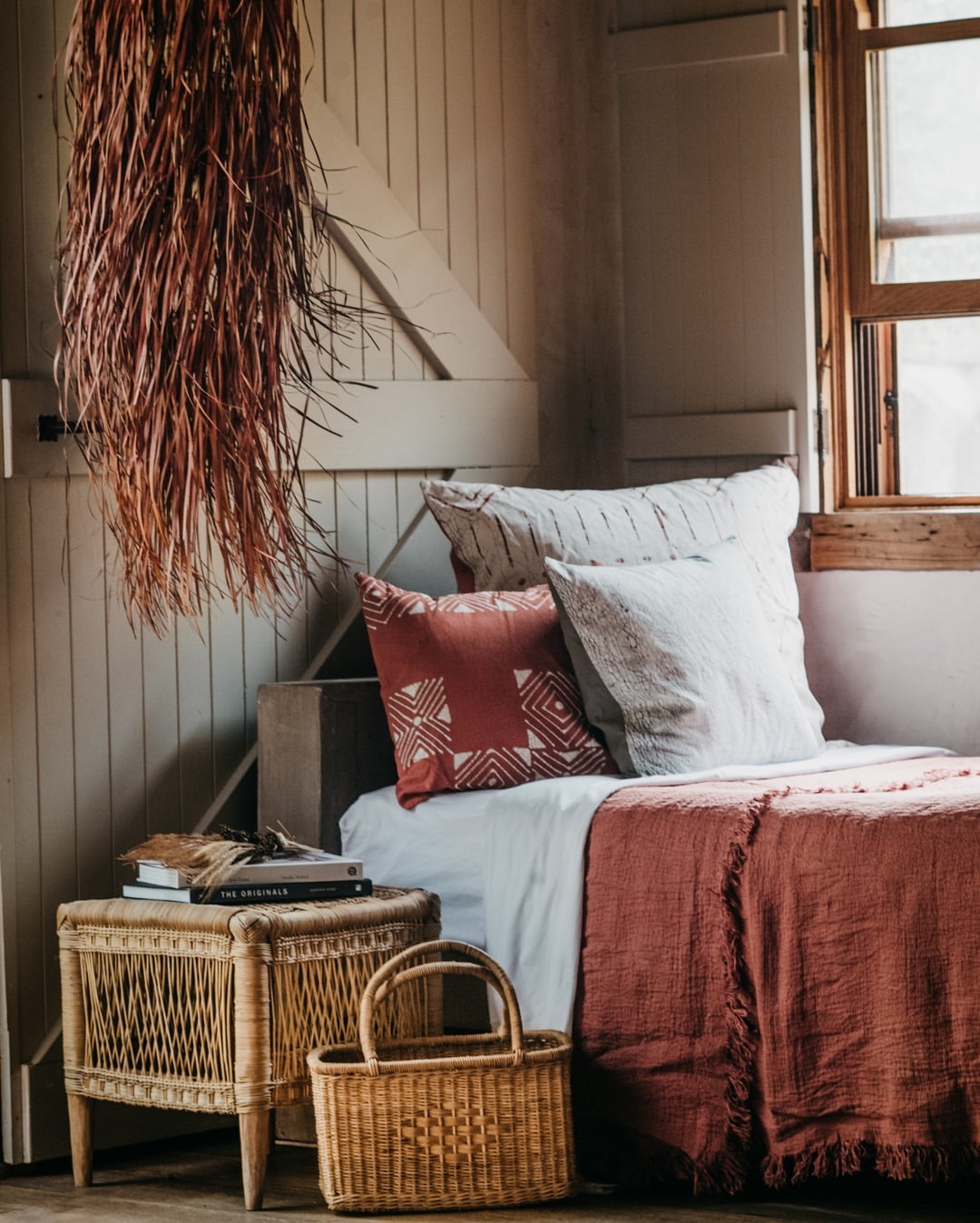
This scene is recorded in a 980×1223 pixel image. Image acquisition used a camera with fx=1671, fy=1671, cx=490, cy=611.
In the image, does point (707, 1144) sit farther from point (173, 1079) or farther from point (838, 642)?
point (838, 642)

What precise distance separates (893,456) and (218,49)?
1.67m

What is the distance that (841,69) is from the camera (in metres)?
3.46

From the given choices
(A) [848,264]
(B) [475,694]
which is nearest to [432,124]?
(A) [848,264]

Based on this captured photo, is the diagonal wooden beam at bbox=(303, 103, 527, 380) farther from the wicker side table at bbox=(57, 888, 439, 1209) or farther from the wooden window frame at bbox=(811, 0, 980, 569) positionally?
the wicker side table at bbox=(57, 888, 439, 1209)

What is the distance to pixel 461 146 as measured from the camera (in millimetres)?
3420

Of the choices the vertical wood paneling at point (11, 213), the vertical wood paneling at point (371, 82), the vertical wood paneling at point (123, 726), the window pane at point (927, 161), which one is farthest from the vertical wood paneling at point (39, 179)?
the window pane at point (927, 161)

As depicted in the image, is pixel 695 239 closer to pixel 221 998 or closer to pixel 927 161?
pixel 927 161

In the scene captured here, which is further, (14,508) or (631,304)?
(631,304)

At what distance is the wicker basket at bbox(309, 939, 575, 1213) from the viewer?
7.33 ft

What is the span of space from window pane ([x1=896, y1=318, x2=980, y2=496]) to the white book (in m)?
1.60

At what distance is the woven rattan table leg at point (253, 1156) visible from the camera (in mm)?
2326

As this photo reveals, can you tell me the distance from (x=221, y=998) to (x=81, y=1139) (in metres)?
0.37

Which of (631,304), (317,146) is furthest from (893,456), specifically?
(317,146)

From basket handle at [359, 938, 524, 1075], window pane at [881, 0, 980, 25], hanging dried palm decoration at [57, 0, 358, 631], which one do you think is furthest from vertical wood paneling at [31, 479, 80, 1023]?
window pane at [881, 0, 980, 25]
